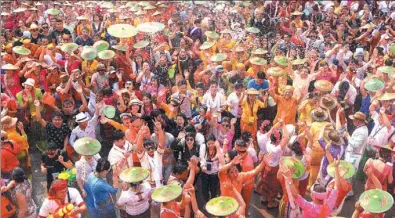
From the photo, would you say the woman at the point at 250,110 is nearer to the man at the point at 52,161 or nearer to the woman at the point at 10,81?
the man at the point at 52,161

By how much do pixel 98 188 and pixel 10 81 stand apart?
12.9ft

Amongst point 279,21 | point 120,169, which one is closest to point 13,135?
point 120,169

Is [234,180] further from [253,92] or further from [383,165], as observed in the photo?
[253,92]

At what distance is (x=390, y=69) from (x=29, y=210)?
6.66 meters

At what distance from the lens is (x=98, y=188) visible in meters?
5.43

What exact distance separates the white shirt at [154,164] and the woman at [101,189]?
0.67m

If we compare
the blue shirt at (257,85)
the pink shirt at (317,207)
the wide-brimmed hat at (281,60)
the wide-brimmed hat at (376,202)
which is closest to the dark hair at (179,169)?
the pink shirt at (317,207)

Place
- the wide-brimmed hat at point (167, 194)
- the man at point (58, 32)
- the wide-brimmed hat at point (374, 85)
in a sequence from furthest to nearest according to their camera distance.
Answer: the man at point (58, 32) < the wide-brimmed hat at point (374, 85) < the wide-brimmed hat at point (167, 194)

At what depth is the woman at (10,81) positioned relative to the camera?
8250 mm

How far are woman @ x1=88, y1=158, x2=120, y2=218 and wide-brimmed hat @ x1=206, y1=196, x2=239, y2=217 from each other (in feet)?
4.40

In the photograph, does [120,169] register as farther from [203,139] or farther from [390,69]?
[390,69]

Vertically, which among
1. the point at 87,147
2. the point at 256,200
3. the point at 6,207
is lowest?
the point at 256,200

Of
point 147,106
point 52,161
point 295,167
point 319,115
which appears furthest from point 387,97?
point 52,161

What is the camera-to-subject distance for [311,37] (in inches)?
433
